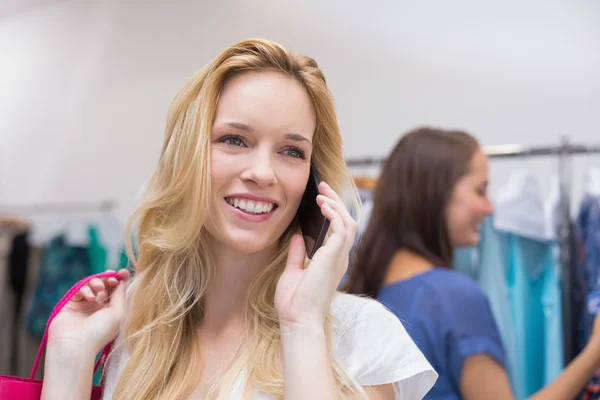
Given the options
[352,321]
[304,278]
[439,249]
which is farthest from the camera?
[439,249]

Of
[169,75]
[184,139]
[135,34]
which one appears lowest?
[184,139]

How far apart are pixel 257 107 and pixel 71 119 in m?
3.41

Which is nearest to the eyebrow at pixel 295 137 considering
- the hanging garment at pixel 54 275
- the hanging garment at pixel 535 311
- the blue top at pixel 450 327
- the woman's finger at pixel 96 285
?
the woman's finger at pixel 96 285

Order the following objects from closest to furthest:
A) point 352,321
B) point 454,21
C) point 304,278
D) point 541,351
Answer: point 304,278
point 352,321
point 541,351
point 454,21

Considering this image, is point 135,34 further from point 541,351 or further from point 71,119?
point 541,351

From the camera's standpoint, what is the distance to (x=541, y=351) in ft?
7.59

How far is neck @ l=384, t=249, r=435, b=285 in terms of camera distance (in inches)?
76.0

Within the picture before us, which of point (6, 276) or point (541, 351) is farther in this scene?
point (6, 276)

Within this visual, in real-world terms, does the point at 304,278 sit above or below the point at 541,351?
above

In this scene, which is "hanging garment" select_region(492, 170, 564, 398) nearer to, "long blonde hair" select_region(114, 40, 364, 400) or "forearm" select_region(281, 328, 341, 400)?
"long blonde hair" select_region(114, 40, 364, 400)

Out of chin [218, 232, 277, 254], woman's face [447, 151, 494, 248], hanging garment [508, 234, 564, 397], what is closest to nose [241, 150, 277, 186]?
chin [218, 232, 277, 254]

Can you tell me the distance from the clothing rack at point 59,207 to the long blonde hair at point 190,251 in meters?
2.84

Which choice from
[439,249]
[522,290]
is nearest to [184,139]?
[439,249]

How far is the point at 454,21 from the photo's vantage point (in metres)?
3.31
